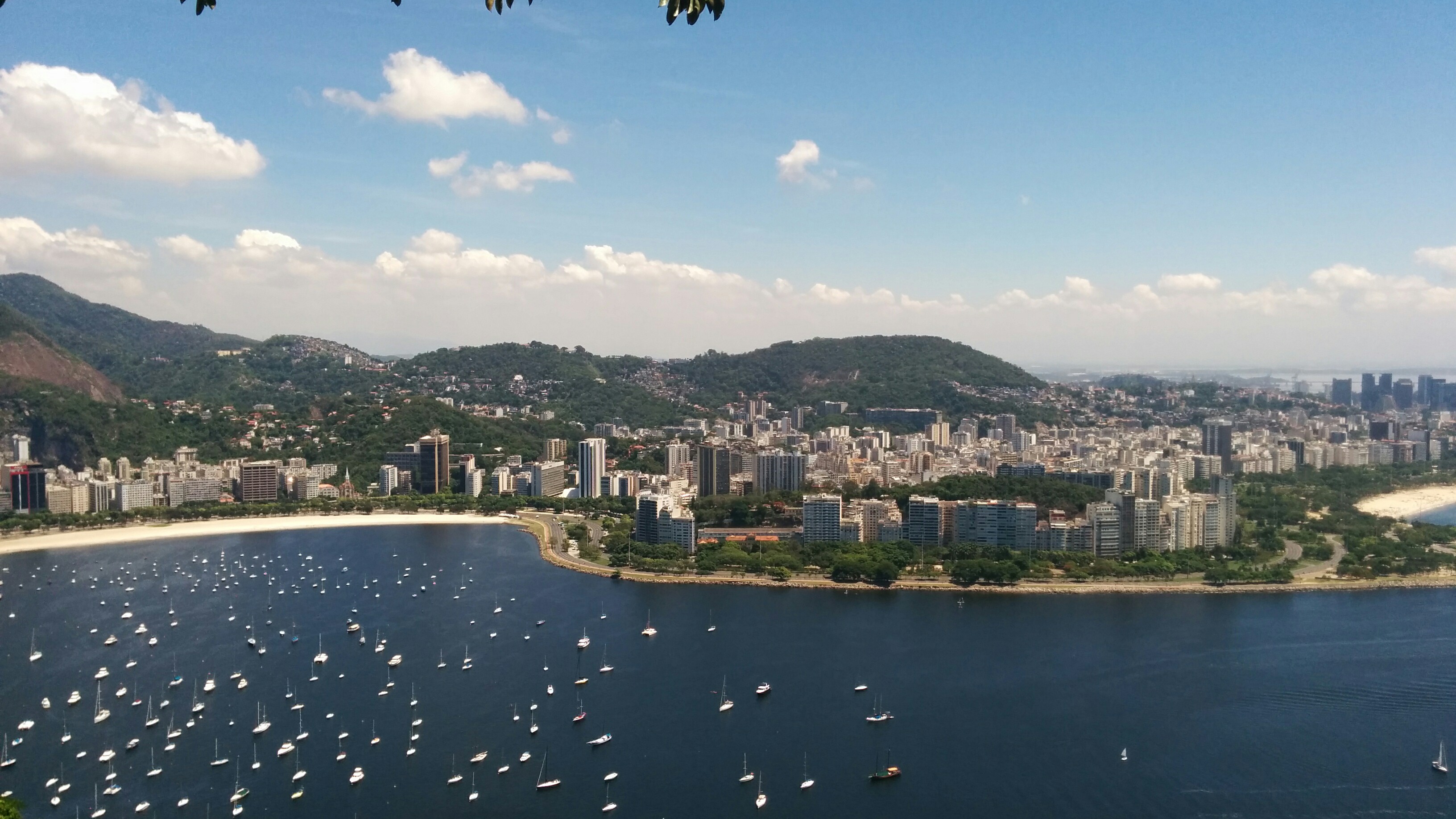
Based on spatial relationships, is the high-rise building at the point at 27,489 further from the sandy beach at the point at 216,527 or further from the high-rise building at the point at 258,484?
the high-rise building at the point at 258,484

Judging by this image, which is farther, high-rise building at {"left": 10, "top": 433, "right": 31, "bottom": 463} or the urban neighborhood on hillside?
high-rise building at {"left": 10, "top": 433, "right": 31, "bottom": 463}

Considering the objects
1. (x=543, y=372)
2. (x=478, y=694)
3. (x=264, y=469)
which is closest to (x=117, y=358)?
(x=543, y=372)

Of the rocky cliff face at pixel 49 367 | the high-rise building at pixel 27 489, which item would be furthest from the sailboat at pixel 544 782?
the rocky cliff face at pixel 49 367

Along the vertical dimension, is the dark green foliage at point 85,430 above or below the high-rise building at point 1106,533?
above

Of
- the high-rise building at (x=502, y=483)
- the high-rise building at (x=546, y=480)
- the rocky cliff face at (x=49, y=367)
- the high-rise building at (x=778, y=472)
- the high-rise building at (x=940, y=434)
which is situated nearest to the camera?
the high-rise building at (x=778, y=472)

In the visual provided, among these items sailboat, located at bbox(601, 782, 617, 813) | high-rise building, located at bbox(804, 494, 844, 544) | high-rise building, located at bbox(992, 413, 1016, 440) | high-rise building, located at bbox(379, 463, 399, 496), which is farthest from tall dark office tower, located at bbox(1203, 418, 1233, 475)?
sailboat, located at bbox(601, 782, 617, 813)

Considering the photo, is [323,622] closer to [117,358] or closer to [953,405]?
[953,405]

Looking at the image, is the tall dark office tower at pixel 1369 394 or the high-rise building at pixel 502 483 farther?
the tall dark office tower at pixel 1369 394

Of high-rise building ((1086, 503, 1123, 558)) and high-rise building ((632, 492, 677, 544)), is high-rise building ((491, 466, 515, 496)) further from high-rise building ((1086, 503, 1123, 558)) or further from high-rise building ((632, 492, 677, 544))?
high-rise building ((1086, 503, 1123, 558))
